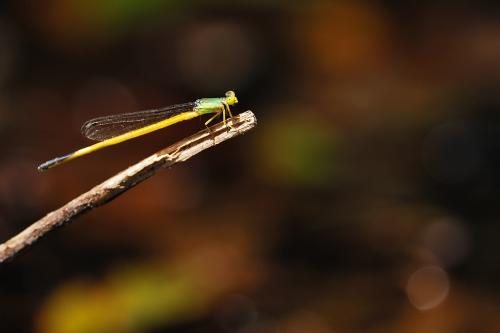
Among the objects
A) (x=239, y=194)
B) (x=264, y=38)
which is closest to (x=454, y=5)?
(x=264, y=38)

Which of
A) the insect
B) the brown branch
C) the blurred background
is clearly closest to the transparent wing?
the insect

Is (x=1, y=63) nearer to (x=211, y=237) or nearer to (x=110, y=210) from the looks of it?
(x=110, y=210)

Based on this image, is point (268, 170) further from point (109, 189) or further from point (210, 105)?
point (109, 189)

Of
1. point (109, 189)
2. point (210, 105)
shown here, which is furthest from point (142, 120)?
point (109, 189)

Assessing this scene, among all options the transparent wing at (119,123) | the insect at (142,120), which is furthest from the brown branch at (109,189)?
the transparent wing at (119,123)

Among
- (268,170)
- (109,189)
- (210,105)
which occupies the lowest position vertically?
(109,189)

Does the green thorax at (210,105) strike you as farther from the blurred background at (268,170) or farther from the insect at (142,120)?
the blurred background at (268,170)
